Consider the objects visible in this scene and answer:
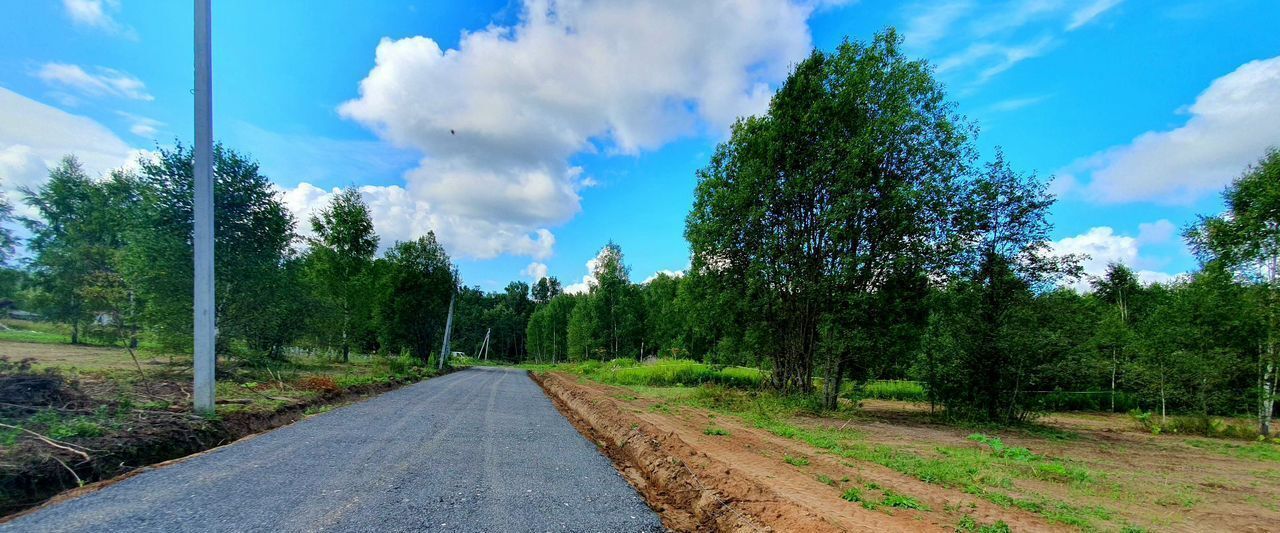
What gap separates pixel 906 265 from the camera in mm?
14391

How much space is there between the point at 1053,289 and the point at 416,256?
41.0 meters

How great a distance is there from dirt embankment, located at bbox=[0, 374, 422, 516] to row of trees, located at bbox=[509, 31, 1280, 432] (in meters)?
13.6

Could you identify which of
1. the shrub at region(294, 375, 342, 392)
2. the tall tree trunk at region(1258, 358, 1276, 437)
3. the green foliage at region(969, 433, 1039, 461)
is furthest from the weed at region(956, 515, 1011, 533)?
the tall tree trunk at region(1258, 358, 1276, 437)

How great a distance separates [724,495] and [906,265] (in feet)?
38.3

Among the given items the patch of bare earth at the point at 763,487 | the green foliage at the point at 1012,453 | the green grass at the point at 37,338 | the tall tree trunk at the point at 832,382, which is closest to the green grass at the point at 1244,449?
the green foliage at the point at 1012,453

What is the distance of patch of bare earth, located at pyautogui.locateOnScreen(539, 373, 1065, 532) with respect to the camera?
466 centimetres

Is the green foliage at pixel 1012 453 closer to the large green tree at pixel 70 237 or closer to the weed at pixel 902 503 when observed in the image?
the weed at pixel 902 503

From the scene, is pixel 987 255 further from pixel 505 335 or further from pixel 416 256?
pixel 505 335

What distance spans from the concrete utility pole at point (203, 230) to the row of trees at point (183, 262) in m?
7.82

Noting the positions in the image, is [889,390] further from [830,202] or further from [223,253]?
[223,253]

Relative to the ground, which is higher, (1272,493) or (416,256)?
(416,256)

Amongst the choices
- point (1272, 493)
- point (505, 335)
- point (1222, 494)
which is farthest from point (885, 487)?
point (505, 335)

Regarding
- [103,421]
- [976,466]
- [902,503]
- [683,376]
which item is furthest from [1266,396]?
[103,421]

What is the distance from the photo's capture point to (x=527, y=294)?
118 meters
